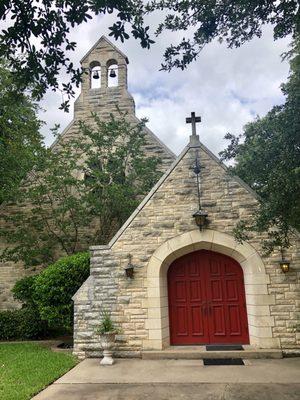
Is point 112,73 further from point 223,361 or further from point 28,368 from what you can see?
point 223,361

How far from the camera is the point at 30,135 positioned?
463 inches

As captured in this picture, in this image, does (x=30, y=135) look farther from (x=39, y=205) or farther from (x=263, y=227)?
(x=263, y=227)

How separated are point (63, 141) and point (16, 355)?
8227mm

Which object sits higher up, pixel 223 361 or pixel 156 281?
pixel 156 281

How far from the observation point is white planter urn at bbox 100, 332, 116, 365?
7.29 metres

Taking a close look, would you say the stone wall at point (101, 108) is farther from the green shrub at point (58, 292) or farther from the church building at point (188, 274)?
the church building at point (188, 274)

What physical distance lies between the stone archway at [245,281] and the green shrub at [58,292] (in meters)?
2.14

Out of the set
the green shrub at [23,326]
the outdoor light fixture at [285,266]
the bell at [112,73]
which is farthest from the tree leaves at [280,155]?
the bell at [112,73]

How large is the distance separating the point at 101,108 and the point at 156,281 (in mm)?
8726

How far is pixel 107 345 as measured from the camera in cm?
740

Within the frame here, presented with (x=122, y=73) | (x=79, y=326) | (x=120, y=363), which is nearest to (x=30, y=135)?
(x=122, y=73)

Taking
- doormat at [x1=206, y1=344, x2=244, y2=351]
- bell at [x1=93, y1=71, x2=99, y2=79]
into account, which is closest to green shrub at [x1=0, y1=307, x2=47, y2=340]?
doormat at [x1=206, y1=344, x2=244, y2=351]

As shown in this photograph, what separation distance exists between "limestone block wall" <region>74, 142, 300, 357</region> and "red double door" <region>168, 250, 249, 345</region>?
1.43ft

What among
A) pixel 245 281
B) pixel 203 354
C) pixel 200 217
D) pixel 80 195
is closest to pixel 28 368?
pixel 203 354
